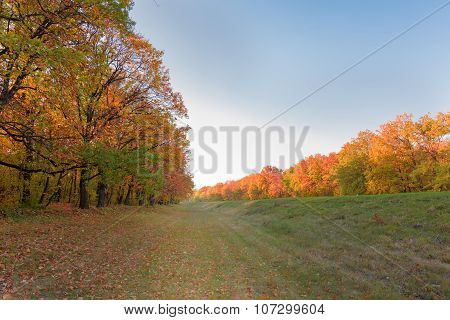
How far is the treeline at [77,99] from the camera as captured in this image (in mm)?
9203

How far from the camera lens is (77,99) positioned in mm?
12266

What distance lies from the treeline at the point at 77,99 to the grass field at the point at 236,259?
4.31m

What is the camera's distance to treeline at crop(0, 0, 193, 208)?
9203mm

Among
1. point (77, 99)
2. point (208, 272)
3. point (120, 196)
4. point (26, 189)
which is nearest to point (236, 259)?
point (208, 272)

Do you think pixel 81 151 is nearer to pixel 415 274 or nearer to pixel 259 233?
pixel 259 233

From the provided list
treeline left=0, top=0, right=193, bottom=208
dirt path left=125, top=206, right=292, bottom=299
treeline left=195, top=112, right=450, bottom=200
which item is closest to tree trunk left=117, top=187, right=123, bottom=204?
treeline left=0, top=0, right=193, bottom=208

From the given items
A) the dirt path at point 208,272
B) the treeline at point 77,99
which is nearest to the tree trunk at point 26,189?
the treeline at point 77,99

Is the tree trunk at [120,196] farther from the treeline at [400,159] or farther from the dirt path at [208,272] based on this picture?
the treeline at [400,159]

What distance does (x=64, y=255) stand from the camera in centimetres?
941

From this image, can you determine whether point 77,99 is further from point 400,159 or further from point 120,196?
point 400,159

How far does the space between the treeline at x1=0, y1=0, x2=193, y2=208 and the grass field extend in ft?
14.1

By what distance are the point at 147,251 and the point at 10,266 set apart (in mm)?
5189

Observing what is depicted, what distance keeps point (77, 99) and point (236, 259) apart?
35.0 feet

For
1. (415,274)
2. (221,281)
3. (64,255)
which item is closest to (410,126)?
(415,274)
